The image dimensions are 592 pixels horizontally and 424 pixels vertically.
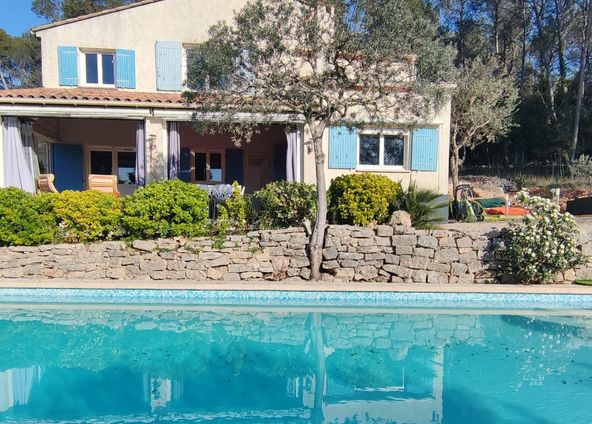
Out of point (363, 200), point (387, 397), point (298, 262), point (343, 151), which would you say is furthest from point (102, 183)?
point (387, 397)

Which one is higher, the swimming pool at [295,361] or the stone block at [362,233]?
the stone block at [362,233]

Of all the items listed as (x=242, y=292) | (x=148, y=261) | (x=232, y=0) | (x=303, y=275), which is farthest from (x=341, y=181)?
(x=232, y=0)

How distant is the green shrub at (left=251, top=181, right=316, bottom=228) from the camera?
34.8 ft

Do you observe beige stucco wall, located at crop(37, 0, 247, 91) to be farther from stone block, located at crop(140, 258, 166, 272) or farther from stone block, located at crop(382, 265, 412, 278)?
stone block, located at crop(382, 265, 412, 278)

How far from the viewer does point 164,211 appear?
32.4ft

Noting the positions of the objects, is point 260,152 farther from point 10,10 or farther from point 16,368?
point 10,10

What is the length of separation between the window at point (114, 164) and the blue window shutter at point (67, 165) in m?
0.62

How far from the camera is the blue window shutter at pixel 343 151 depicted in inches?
540

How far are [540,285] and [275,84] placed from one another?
725cm

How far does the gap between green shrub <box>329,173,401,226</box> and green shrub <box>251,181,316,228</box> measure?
690mm

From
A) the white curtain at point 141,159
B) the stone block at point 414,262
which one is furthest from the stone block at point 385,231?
the white curtain at point 141,159

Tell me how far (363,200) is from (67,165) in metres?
12.8

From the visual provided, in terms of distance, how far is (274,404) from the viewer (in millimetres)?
5016

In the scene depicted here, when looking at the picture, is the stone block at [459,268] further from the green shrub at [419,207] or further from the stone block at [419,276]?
the green shrub at [419,207]
